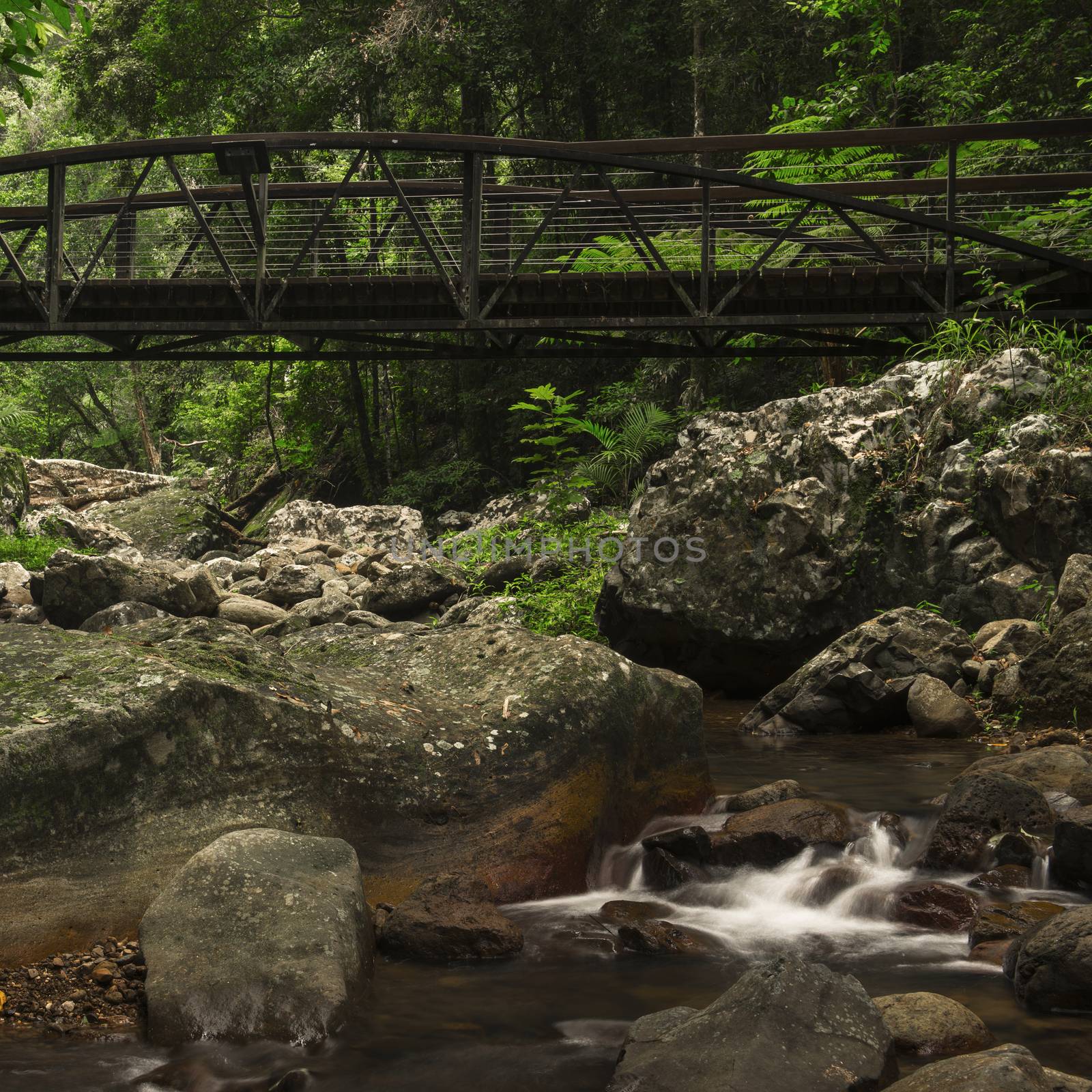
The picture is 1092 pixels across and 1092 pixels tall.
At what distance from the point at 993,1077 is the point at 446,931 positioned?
6.76 feet

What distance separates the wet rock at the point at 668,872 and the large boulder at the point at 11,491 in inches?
640

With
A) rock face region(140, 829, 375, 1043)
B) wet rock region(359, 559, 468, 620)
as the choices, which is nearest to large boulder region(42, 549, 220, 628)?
wet rock region(359, 559, 468, 620)

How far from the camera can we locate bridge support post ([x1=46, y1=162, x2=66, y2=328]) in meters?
12.6

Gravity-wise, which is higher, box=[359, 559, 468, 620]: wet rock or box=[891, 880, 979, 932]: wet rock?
box=[891, 880, 979, 932]: wet rock

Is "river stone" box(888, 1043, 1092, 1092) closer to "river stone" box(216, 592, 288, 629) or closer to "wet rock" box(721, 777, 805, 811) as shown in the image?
"wet rock" box(721, 777, 805, 811)

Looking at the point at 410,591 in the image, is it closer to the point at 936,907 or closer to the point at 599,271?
the point at 599,271

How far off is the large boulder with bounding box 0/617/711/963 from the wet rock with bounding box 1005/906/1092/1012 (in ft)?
6.26

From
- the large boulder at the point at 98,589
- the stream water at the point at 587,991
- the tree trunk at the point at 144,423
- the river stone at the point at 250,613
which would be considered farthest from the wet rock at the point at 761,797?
the tree trunk at the point at 144,423

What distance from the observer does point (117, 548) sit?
18.6 meters

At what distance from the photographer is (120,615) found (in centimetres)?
1144

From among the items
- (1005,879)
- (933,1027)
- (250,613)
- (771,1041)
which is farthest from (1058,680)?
(250,613)

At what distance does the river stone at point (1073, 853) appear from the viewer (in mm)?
4523

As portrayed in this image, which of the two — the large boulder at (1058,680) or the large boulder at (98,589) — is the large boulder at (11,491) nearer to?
the large boulder at (98,589)

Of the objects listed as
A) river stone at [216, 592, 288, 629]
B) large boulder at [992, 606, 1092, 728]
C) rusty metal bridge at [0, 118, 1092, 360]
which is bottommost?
river stone at [216, 592, 288, 629]
